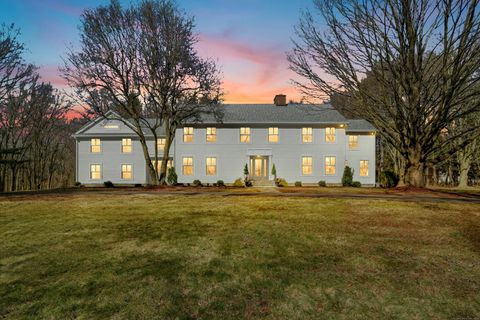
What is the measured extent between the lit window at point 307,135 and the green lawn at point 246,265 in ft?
59.5

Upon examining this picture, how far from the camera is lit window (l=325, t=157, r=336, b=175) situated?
2877cm

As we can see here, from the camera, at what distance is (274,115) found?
30.2 meters

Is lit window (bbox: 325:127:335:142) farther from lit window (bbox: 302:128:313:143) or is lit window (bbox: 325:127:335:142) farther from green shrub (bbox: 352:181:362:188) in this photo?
green shrub (bbox: 352:181:362:188)

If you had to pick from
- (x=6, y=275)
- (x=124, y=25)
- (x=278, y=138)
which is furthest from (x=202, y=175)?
(x=6, y=275)

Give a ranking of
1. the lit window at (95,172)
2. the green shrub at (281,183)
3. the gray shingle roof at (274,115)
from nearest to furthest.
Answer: the green shrub at (281,183), the gray shingle roof at (274,115), the lit window at (95,172)

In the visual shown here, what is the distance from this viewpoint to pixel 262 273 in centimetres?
612

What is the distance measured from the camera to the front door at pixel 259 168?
1139 inches

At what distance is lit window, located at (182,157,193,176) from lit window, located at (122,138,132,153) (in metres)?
6.28

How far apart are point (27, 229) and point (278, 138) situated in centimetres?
2256

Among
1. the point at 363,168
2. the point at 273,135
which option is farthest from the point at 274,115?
the point at 363,168

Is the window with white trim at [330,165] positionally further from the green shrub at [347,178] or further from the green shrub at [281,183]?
the green shrub at [281,183]

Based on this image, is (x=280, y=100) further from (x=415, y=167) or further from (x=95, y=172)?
(x=95, y=172)

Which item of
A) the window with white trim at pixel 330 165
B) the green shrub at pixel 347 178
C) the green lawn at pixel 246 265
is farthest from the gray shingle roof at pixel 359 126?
the green lawn at pixel 246 265

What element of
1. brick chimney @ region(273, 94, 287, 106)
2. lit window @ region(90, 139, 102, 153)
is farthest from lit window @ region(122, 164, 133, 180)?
brick chimney @ region(273, 94, 287, 106)
